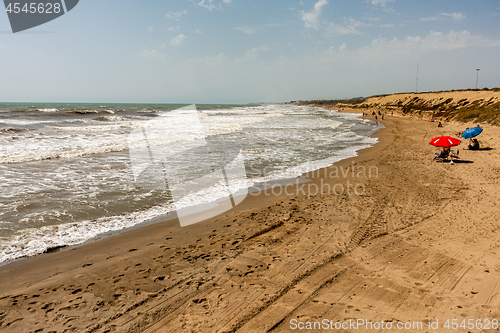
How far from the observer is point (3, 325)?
3453 mm

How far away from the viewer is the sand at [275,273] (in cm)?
356

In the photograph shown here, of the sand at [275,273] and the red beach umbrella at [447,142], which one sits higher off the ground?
the red beach umbrella at [447,142]

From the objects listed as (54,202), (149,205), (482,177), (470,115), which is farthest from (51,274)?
(470,115)

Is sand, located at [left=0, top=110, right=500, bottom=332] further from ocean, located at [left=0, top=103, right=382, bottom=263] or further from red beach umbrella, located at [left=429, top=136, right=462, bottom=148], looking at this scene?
red beach umbrella, located at [left=429, top=136, right=462, bottom=148]

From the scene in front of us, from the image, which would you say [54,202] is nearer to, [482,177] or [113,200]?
[113,200]

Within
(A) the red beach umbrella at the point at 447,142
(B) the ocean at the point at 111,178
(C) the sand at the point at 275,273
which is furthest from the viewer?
(A) the red beach umbrella at the point at 447,142

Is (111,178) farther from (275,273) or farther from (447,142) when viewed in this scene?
(447,142)

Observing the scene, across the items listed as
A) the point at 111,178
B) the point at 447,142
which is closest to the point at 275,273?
the point at 111,178

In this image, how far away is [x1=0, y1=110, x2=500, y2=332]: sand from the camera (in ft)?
11.7

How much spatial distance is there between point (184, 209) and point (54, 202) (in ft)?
12.9

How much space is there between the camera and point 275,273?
4535 mm

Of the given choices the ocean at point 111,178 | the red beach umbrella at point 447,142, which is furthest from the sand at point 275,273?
the red beach umbrella at point 447,142

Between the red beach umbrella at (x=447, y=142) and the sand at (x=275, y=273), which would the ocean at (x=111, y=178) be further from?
the red beach umbrella at (x=447, y=142)

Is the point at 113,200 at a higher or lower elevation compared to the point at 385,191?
higher
